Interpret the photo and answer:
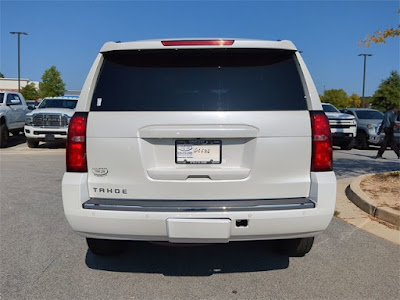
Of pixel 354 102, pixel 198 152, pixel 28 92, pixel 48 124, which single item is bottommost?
pixel 48 124

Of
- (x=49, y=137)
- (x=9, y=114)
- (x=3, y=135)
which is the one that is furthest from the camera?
(x=9, y=114)

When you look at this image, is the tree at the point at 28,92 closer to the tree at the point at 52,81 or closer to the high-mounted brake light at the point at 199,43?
the tree at the point at 52,81

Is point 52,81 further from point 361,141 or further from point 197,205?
point 197,205

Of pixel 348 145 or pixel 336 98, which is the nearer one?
pixel 348 145

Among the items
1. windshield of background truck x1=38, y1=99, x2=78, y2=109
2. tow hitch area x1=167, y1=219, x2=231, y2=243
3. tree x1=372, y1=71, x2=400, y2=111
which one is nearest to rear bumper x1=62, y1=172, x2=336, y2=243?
tow hitch area x1=167, y1=219, x2=231, y2=243

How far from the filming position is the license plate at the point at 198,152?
9.79ft

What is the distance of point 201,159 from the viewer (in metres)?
2.99

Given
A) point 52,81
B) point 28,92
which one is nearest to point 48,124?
point 52,81

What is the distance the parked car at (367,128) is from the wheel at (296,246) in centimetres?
1328

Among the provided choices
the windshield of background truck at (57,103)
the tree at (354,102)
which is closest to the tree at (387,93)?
the tree at (354,102)

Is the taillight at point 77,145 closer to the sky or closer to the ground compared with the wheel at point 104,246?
closer to the sky

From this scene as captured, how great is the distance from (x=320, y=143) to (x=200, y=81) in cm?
109

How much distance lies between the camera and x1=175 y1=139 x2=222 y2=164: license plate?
2984mm

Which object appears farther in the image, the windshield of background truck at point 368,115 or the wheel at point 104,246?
the windshield of background truck at point 368,115
